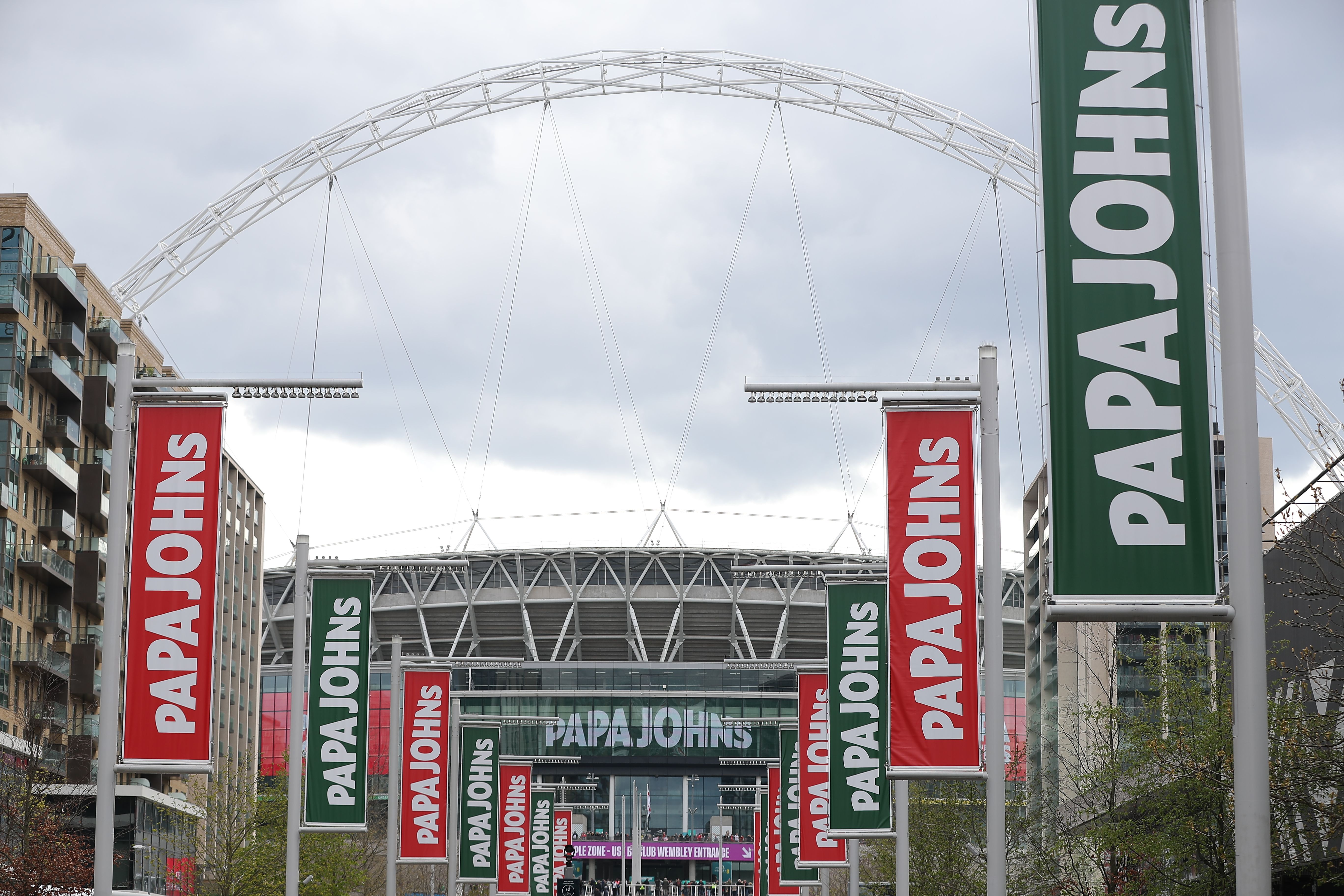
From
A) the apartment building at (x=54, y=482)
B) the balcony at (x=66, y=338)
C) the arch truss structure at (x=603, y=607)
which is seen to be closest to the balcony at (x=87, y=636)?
the apartment building at (x=54, y=482)

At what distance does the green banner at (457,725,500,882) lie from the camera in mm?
50531

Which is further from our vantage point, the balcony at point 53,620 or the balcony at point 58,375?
the balcony at point 53,620

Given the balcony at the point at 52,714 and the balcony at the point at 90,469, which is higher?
the balcony at the point at 90,469

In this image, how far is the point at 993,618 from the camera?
2156 cm

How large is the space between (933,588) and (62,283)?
75996 millimetres

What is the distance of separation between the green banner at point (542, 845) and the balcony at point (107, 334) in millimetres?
38330

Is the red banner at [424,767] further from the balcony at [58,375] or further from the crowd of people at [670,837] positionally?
the crowd of people at [670,837]

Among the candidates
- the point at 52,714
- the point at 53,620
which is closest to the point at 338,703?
the point at 52,714

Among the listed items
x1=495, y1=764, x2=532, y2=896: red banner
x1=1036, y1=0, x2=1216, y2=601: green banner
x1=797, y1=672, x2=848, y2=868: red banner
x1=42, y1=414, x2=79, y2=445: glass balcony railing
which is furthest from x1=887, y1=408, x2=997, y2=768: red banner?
x1=42, y1=414, x2=79, y2=445: glass balcony railing

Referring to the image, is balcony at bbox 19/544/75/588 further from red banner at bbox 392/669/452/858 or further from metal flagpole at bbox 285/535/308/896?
metal flagpole at bbox 285/535/308/896

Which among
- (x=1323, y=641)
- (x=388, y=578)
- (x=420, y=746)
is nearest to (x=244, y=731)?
(x=388, y=578)

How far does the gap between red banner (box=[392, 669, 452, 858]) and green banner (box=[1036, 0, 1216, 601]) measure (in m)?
33.2

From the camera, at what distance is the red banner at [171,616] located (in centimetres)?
2191

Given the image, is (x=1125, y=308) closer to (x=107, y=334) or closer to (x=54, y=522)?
(x=54, y=522)
